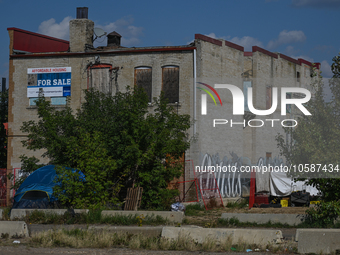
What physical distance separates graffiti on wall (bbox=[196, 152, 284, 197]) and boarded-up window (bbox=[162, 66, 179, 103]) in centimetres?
362

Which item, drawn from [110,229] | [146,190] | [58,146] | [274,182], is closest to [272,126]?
[274,182]

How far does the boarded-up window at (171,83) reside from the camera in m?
23.4

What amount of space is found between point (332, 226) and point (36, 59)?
19.1 meters

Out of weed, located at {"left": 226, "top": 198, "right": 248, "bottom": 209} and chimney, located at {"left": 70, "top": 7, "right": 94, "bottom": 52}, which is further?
chimney, located at {"left": 70, "top": 7, "right": 94, "bottom": 52}

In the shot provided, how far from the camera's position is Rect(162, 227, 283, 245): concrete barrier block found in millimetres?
10719

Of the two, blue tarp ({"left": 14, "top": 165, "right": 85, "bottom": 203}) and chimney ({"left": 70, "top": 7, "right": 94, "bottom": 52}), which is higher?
chimney ({"left": 70, "top": 7, "right": 94, "bottom": 52})

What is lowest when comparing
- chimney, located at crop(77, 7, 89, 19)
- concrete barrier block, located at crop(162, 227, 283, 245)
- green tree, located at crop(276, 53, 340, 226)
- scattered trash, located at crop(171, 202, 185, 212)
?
scattered trash, located at crop(171, 202, 185, 212)

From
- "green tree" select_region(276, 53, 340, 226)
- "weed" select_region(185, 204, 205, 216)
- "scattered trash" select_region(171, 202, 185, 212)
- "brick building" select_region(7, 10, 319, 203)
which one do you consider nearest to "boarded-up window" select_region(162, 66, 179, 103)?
"brick building" select_region(7, 10, 319, 203)

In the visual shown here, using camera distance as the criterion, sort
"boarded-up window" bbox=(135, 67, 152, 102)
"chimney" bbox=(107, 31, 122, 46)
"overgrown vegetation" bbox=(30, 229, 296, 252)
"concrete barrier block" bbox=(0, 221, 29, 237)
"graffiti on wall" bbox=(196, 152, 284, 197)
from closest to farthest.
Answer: "overgrown vegetation" bbox=(30, 229, 296, 252) → "concrete barrier block" bbox=(0, 221, 29, 237) → "graffiti on wall" bbox=(196, 152, 284, 197) → "boarded-up window" bbox=(135, 67, 152, 102) → "chimney" bbox=(107, 31, 122, 46)

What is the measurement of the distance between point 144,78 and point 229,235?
1448 cm

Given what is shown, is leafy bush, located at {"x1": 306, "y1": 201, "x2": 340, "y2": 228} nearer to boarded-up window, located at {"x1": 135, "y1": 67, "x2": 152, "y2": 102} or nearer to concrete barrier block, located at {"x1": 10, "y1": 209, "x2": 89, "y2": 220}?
concrete barrier block, located at {"x1": 10, "y1": 209, "x2": 89, "y2": 220}

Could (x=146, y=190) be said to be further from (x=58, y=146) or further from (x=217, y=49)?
(x=217, y=49)

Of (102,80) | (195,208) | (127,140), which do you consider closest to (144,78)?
(102,80)

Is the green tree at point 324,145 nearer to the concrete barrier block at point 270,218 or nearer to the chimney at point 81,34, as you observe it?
the concrete barrier block at point 270,218
